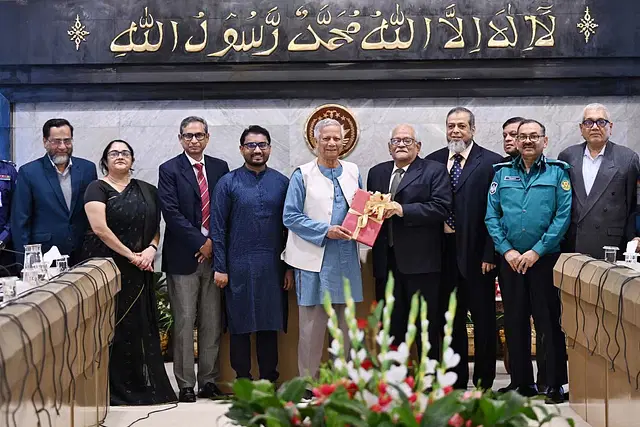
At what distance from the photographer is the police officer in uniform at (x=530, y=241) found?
4.88 meters

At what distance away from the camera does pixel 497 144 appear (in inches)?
283

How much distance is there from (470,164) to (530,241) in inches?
23.1

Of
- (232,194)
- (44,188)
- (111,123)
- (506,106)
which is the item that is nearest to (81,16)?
(111,123)

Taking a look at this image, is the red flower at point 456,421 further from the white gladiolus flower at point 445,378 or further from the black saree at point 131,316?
the black saree at point 131,316

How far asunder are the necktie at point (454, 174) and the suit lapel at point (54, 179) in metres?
2.25

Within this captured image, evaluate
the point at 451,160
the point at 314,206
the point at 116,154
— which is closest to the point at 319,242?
the point at 314,206

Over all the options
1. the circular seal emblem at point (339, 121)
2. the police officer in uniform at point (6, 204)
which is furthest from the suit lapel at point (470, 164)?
the police officer in uniform at point (6, 204)

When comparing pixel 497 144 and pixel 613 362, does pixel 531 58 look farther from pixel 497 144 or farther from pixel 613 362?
pixel 613 362

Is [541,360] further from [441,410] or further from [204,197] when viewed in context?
[441,410]

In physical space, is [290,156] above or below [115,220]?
above

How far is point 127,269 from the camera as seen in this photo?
4.98 meters

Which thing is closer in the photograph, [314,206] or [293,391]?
[293,391]

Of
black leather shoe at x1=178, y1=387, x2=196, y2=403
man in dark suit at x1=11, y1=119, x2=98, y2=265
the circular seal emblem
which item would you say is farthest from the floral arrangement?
the circular seal emblem

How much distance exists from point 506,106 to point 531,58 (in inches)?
17.3
